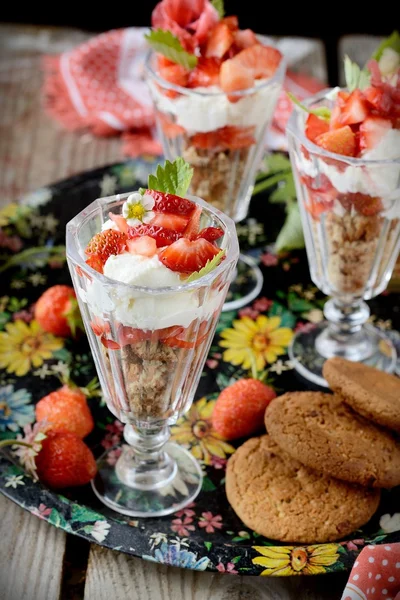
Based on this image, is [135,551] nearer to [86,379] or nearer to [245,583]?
[245,583]

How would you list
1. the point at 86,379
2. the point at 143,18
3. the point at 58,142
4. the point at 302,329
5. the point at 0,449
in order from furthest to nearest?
1. the point at 143,18
2. the point at 58,142
3. the point at 302,329
4. the point at 86,379
5. the point at 0,449

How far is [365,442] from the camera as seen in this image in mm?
1646

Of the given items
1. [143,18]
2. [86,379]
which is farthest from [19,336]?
[143,18]

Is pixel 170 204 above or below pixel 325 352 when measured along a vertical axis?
above

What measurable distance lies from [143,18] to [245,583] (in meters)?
2.97

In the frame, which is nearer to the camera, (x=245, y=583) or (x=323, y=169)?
(x=245, y=583)

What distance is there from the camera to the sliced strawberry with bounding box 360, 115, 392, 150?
5.74 feet

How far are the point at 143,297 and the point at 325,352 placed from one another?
0.85m

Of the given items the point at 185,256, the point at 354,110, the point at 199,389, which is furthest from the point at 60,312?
the point at 354,110

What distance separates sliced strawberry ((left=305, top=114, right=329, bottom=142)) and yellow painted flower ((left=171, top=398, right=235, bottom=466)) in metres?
0.62

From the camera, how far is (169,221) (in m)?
1.50

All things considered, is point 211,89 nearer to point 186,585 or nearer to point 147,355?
point 147,355

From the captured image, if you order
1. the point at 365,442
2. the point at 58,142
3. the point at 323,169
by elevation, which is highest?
the point at 323,169

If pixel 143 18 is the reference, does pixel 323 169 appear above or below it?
above
